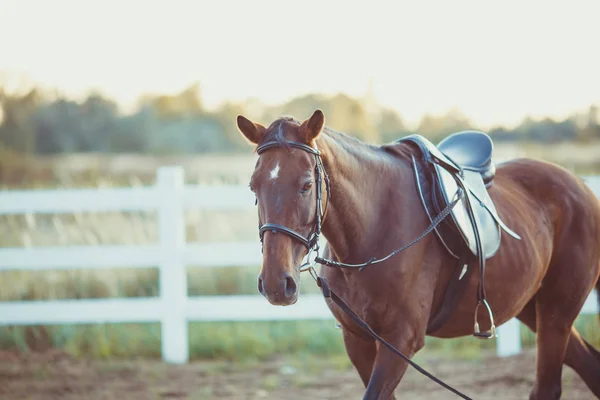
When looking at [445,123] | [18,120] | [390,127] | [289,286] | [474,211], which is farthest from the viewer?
[445,123]

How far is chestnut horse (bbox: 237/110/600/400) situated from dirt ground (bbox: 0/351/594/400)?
106 cm

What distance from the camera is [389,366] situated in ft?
9.15

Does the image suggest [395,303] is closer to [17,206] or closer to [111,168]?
[17,206]

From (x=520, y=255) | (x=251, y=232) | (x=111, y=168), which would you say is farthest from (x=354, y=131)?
(x=520, y=255)

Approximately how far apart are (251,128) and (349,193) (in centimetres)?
50

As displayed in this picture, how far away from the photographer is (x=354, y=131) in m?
16.6

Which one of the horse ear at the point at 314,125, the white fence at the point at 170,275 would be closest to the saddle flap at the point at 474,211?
the horse ear at the point at 314,125

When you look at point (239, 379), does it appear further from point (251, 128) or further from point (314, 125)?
point (314, 125)

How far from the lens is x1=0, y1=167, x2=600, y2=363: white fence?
5785 millimetres

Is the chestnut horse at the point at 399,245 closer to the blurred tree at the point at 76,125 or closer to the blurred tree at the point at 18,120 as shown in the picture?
the blurred tree at the point at 18,120

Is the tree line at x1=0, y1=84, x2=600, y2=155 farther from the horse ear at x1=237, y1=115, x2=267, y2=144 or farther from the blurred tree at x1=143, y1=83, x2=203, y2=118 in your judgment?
the horse ear at x1=237, y1=115, x2=267, y2=144

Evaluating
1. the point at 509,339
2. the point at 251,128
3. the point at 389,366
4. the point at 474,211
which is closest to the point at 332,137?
the point at 251,128

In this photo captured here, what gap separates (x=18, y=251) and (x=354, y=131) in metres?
11.6

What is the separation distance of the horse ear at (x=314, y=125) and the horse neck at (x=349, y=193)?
0.37ft
